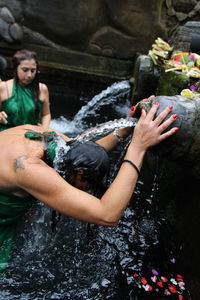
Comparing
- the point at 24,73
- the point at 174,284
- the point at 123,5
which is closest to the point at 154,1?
the point at 123,5

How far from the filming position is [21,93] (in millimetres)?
3484

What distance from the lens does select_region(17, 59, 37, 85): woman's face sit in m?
3.38

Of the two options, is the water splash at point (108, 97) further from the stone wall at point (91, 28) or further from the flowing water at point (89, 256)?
the flowing water at point (89, 256)

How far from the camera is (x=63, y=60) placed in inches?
314

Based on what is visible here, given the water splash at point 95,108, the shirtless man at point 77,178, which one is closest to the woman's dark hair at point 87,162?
the shirtless man at point 77,178

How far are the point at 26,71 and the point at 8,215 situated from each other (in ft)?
6.22

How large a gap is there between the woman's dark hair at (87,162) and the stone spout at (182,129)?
340 millimetres

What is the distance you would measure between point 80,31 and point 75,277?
21.7 ft

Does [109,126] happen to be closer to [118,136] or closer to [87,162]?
[118,136]

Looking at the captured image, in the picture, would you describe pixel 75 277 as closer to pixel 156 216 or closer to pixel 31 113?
pixel 156 216

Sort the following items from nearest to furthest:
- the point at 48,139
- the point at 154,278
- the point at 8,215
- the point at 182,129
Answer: the point at 182,129
the point at 48,139
the point at 8,215
the point at 154,278

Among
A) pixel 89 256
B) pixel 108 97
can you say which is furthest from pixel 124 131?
pixel 108 97

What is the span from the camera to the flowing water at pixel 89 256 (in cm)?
242

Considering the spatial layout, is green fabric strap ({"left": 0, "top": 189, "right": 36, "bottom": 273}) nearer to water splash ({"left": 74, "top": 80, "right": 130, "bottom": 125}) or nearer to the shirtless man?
the shirtless man
